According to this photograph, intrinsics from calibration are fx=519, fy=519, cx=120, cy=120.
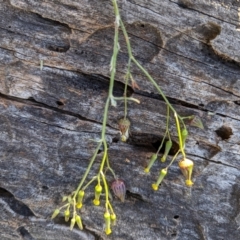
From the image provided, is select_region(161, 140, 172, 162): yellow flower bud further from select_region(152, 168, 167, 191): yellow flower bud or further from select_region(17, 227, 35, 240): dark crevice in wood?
select_region(17, 227, 35, 240): dark crevice in wood

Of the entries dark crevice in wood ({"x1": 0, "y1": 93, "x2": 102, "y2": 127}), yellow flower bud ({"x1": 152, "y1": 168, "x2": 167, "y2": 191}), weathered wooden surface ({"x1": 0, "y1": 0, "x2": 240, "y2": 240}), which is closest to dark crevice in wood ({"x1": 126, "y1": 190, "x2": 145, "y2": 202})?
weathered wooden surface ({"x1": 0, "y1": 0, "x2": 240, "y2": 240})

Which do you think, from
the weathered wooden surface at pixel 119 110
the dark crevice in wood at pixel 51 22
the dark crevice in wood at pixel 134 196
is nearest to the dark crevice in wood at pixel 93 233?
the weathered wooden surface at pixel 119 110

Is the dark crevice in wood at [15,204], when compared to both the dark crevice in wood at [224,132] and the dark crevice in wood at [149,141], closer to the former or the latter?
the dark crevice in wood at [149,141]

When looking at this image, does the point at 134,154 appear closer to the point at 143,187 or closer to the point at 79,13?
the point at 143,187

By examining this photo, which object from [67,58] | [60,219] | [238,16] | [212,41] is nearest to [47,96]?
[67,58]

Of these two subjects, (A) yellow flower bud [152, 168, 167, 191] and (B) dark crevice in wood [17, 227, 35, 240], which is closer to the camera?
(A) yellow flower bud [152, 168, 167, 191]

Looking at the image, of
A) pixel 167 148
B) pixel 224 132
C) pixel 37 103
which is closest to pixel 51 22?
pixel 37 103

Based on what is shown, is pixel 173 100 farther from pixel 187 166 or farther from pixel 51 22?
pixel 51 22
